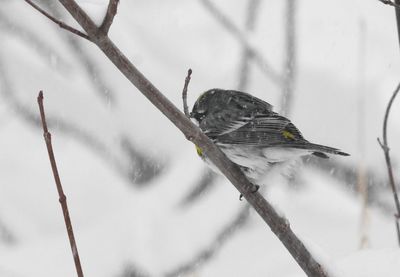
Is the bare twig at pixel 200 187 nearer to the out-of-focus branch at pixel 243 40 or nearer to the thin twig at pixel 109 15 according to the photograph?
the out-of-focus branch at pixel 243 40

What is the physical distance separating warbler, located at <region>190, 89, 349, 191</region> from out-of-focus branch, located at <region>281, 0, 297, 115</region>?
7.46ft

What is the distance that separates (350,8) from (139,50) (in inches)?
89.9

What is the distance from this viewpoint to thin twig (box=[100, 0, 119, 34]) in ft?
5.04

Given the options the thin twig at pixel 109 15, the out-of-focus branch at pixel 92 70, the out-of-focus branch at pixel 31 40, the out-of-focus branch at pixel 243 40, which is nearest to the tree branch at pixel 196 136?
the thin twig at pixel 109 15

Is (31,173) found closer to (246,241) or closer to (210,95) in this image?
(246,241)

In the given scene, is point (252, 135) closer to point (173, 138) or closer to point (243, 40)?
point (173, 138)

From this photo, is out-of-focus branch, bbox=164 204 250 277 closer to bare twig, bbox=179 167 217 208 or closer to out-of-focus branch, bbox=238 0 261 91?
bare twig, bbox=179 167 217 208

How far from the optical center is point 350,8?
666cm

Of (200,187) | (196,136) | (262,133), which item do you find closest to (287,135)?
(262,133)

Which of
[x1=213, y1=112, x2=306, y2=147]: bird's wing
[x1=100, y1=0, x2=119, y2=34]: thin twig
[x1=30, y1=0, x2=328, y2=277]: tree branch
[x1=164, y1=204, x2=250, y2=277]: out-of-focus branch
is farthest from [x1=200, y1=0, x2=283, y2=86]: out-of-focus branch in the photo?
[x1=100, y1=0, x2=119, y2=34]: thin twig

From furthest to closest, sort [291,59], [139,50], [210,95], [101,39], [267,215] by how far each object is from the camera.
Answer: [139,50] < [291,59] < [210,95] < [267,215] < [101,39]

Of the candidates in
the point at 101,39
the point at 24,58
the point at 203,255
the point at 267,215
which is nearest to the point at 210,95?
the point at 267,215

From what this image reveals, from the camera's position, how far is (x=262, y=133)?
3029 mm

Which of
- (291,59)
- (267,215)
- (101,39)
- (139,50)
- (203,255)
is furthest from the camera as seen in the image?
(139,50)
